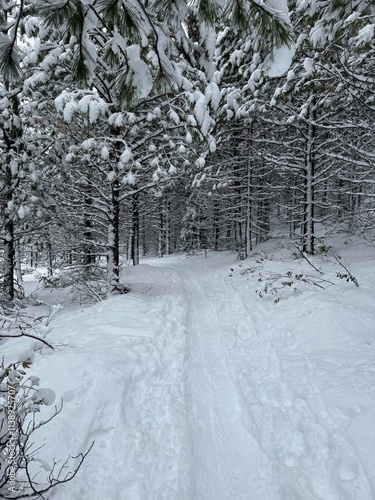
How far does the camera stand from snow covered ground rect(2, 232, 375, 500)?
2531 millimetres

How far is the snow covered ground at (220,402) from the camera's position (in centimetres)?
253

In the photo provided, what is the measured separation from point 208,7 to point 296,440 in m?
→ 3.99

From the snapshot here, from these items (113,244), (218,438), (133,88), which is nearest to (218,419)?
(218,438)

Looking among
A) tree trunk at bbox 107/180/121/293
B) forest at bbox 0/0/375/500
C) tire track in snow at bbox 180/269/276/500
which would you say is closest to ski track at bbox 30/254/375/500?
tire track in snow at bbox 180/269/276/500

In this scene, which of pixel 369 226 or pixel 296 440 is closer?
pixel 296 440

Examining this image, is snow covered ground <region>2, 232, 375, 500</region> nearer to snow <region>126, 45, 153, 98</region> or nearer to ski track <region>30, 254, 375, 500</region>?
ski track <region>30, 254, 375, 500</region>

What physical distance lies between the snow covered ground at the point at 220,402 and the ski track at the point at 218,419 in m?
0.01

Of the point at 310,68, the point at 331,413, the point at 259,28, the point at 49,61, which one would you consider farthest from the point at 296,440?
the point at 49,61

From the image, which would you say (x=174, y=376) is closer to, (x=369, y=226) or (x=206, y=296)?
(x=206, y=296)

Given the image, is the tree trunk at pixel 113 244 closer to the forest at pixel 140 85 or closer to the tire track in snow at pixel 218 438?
the forest at pixel 140 85

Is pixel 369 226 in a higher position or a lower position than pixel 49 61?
lower

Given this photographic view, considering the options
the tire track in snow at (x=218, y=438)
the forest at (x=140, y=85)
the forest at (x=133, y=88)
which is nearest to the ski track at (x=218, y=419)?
the tire track in snow at (x=218, y=438)

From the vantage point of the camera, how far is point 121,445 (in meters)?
2.90

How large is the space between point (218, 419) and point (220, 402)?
1.08ft
